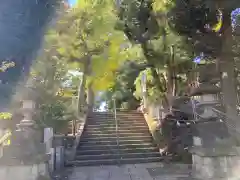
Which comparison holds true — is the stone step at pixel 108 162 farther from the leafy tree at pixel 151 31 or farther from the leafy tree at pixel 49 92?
the leafy tree at pixel 151 31

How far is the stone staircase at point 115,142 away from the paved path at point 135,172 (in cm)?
60

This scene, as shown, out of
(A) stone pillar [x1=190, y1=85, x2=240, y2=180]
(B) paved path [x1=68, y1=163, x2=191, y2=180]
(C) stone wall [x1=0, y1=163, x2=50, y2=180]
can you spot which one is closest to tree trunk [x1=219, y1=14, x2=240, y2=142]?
(A) stone pillar [x1=190, y1=85, x2=240, y2=180]

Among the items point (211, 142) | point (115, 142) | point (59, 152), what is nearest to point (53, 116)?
point (59, 152)

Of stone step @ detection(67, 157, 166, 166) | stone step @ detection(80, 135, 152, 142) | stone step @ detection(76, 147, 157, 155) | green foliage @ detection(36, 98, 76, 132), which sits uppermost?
green foliage @ detection(36, 98, 76, 132)

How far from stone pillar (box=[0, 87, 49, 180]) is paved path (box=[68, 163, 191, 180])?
1.40 meters

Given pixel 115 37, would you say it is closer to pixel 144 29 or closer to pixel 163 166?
pixel 144 29

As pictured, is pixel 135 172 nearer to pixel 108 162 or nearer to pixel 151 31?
pixel 108 162

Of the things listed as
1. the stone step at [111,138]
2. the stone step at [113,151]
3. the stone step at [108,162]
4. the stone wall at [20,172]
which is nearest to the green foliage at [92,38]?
the stone step at [111,138]

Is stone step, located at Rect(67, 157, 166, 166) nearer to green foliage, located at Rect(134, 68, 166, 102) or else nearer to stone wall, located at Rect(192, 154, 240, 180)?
stone wall, located at Rect(192, 154, 240, 180)

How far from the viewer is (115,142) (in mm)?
9117

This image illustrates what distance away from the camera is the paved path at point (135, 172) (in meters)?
5.97

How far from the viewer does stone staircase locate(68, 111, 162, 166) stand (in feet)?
26.3

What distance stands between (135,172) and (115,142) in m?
2.61

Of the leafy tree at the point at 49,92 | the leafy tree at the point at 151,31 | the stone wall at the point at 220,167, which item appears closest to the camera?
the stone wall at the point at 220,167
